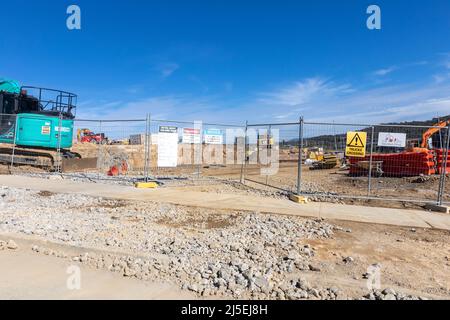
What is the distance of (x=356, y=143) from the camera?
1017cm

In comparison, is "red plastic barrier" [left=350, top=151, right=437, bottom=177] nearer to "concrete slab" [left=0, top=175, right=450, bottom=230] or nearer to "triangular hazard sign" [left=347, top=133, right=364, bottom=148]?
"triangular hazard sign" [left=347, top=133, right=364, bottom=148]

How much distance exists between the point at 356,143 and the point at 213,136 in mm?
6416

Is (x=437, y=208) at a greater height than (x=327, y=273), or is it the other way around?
(x=437, y=208)

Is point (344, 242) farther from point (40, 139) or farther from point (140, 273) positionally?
point (40, 139)

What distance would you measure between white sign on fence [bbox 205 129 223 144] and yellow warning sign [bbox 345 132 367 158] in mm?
5943

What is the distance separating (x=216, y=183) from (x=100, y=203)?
571 cm

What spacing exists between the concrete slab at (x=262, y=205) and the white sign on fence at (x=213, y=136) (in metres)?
3.98

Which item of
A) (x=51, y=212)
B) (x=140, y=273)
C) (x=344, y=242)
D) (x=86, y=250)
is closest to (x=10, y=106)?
(x=51, y=212)

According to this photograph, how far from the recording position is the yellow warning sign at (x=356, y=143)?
1014cm

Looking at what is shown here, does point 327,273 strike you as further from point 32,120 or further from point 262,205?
point 32,120

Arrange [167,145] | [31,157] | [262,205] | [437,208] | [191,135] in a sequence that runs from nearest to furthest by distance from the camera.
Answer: [262,205] → [437,208] → [167,145] → [191,135] → [31,157]

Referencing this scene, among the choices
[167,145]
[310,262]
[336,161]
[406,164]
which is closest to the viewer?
[310,262]

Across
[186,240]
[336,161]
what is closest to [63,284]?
[186,240]

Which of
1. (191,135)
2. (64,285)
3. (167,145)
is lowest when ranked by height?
(64,285)
